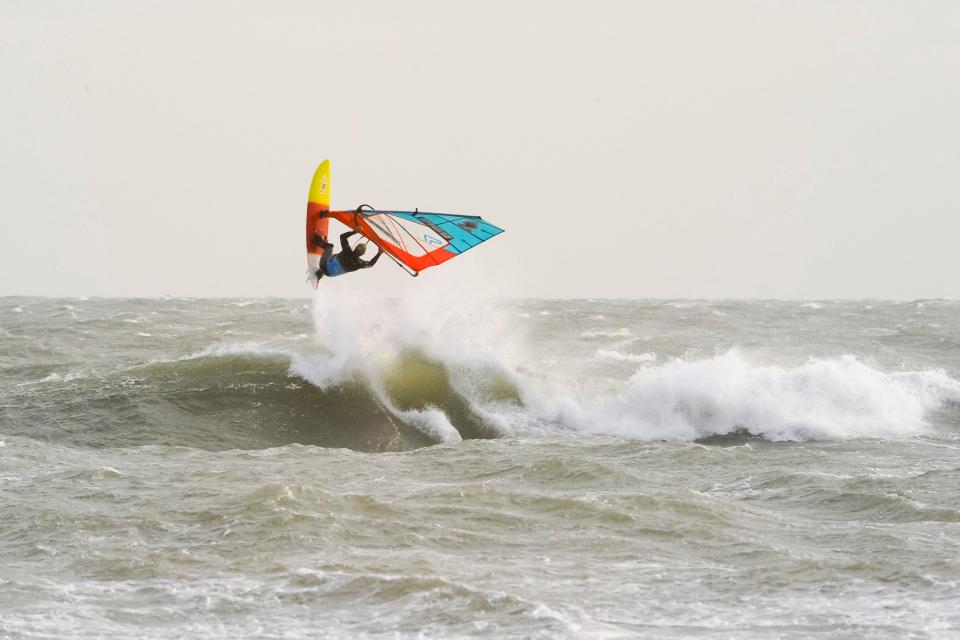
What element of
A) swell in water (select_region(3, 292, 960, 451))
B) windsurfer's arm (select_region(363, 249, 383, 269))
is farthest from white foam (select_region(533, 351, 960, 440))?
windsurfer's arm (select_region(363, 249, 383, 269))

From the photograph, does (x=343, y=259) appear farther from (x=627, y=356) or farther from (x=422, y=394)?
(x=627, y=356)

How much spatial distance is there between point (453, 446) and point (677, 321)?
14512 mm

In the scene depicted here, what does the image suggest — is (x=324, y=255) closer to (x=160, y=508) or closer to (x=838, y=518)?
(x=160, y=508)

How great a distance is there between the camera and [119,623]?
6.24 metres

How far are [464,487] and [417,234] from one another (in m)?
2.81

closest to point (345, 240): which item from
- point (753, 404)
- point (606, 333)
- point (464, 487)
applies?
point (464, 487)

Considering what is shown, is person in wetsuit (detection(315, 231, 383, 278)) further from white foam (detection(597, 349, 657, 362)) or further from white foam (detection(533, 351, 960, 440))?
white foam (detection(597, 349, 657, 362))

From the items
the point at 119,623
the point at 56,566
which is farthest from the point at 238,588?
the point at 56,566

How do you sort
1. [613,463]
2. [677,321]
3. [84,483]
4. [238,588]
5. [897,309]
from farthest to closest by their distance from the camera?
[897,309], [677,321], [613,463], [84,483], [238,588]

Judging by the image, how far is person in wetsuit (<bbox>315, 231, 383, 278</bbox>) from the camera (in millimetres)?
11023

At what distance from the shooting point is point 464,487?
A: 9.45m

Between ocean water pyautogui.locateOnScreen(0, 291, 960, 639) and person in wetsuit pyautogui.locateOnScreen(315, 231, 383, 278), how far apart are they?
6.09 ft

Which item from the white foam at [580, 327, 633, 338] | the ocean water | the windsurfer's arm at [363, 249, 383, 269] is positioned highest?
the windsurfer's arm at [363, 249, 383, 269]

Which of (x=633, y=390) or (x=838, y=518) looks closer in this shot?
(x=838, y=518)
